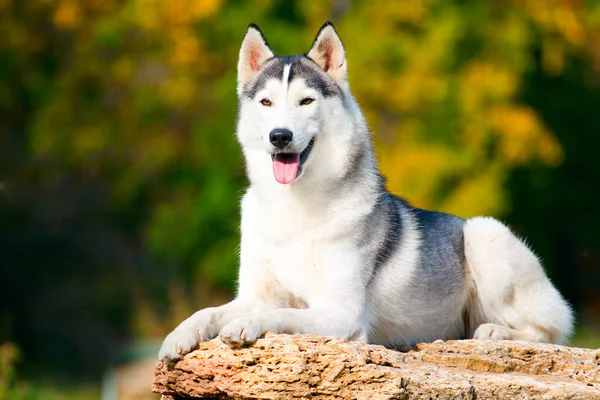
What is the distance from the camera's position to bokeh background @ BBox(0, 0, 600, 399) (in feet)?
59.4

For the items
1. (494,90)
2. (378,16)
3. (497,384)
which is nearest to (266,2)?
(378,16)

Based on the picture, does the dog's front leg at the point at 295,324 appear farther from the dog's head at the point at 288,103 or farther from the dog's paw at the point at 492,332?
the dog's paw at the point at 492,332

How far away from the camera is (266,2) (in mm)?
20172

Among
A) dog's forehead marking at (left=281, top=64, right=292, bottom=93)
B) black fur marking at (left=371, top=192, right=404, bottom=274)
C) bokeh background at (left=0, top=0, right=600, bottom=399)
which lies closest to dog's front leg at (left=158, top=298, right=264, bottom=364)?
black fur marking at (left=371, top=192, right=404, bottom=274)

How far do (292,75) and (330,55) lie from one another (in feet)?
1.81

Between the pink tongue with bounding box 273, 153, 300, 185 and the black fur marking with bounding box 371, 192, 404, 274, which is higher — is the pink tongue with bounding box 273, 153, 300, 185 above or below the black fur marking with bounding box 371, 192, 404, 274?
above

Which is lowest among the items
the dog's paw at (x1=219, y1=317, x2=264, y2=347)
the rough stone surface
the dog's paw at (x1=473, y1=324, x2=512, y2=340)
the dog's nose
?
the rough stone surface

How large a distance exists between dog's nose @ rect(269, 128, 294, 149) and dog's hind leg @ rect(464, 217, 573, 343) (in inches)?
85.8

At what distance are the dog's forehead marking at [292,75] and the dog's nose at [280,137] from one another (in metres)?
0.41

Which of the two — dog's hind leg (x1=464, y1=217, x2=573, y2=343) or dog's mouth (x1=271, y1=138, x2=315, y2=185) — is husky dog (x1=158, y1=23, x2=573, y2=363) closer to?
dog's mouth (x1=271, y1=138, x2=315, y2=185)

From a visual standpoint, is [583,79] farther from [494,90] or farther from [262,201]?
[262,201]

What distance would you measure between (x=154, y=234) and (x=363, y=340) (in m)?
14.5

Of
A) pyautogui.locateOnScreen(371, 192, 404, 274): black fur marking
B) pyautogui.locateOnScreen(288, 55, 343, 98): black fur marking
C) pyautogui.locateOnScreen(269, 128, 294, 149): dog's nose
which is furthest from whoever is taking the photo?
pyautogui.locateOnScreen(371, 192, 404, 274): black fur marking

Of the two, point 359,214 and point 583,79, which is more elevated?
point 583,79
